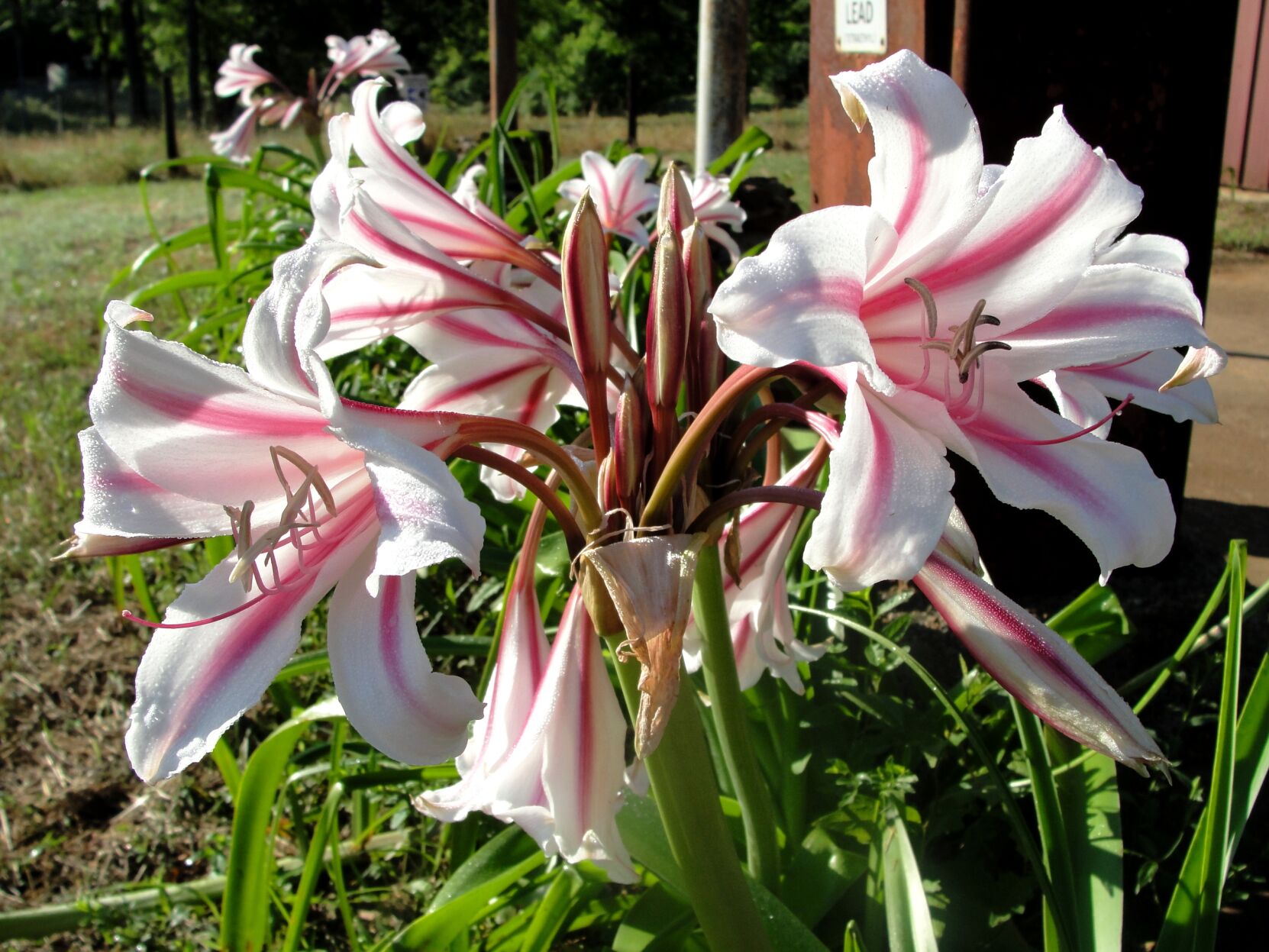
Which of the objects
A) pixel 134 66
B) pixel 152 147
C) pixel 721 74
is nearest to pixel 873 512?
pixel 721 74

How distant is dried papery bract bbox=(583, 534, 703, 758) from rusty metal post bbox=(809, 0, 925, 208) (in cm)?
146

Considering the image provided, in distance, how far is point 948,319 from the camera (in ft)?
2.56

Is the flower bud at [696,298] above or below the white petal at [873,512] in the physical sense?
above

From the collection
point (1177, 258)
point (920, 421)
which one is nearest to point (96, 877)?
point (920, 421)

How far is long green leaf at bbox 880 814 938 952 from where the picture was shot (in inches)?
41.9

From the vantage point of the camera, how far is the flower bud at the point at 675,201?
92 centimetres

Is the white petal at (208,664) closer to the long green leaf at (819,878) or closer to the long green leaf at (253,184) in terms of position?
the long green leaf at (819,878)

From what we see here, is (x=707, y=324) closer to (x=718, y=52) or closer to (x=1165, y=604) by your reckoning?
(x=1165, y=604)

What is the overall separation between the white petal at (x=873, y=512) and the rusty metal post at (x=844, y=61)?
1.43 metres

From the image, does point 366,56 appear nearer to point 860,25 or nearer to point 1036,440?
point 860,25

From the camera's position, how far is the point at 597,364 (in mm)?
853

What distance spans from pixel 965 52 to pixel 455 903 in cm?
160

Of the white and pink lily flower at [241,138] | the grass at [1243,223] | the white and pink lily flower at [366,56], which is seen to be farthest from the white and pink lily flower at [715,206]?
the grass at [1243,223]

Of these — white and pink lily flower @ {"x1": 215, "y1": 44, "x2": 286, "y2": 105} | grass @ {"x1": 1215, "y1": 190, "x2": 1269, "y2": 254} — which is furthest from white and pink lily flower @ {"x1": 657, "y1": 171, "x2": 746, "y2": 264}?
grass @ {"x1": 1215, "y1": 190, "x2": 1269, "y2": 254}
